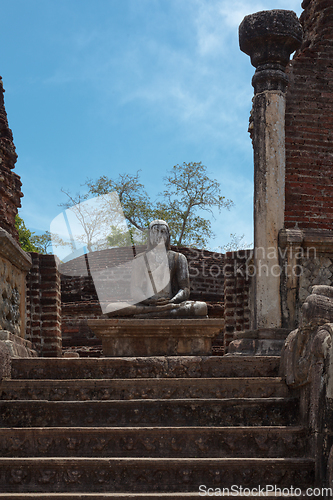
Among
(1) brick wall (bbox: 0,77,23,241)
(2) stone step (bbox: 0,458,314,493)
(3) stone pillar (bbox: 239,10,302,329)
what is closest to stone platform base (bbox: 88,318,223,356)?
(3) stone pillar (bbox: 239,10,302,329)

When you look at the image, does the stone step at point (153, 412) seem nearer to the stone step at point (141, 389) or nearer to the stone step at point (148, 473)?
the stone step at point (141, 389)

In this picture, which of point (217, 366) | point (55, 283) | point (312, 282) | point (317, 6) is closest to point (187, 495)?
point (217, 366)

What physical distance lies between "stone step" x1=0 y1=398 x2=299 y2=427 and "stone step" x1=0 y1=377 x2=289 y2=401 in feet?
0.45

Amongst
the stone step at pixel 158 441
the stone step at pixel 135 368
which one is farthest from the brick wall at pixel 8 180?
the stone step at pixel 158 441

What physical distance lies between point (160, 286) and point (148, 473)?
294cm

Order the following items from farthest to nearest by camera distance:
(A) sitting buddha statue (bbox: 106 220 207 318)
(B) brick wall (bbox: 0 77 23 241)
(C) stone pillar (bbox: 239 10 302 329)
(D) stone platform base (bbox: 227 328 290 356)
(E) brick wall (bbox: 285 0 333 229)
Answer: (E) brick wall (bbox: 285 0 333 229) → (C) stone pillar (bbox: 239 10 302 329) → (D) stone platform base (bbox: 227 328 290 356) → (A) sitting buddha statue (bbox: 106 220 207 318) → (B) brick wall (bbox: 0 77 23 241)

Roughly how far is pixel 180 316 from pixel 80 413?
217 cm

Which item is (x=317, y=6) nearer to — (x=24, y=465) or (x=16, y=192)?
(x=16, y=192)

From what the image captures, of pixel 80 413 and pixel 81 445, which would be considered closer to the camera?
pixel 81 445

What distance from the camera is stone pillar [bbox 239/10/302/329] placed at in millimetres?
6527

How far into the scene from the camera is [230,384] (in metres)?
4.06

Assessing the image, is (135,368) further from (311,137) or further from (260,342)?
(311,137)

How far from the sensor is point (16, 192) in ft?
20.4

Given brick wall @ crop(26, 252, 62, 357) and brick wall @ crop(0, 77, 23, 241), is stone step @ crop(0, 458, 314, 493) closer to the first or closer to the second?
brick wall @ crop(0, 77, 23, 241)
